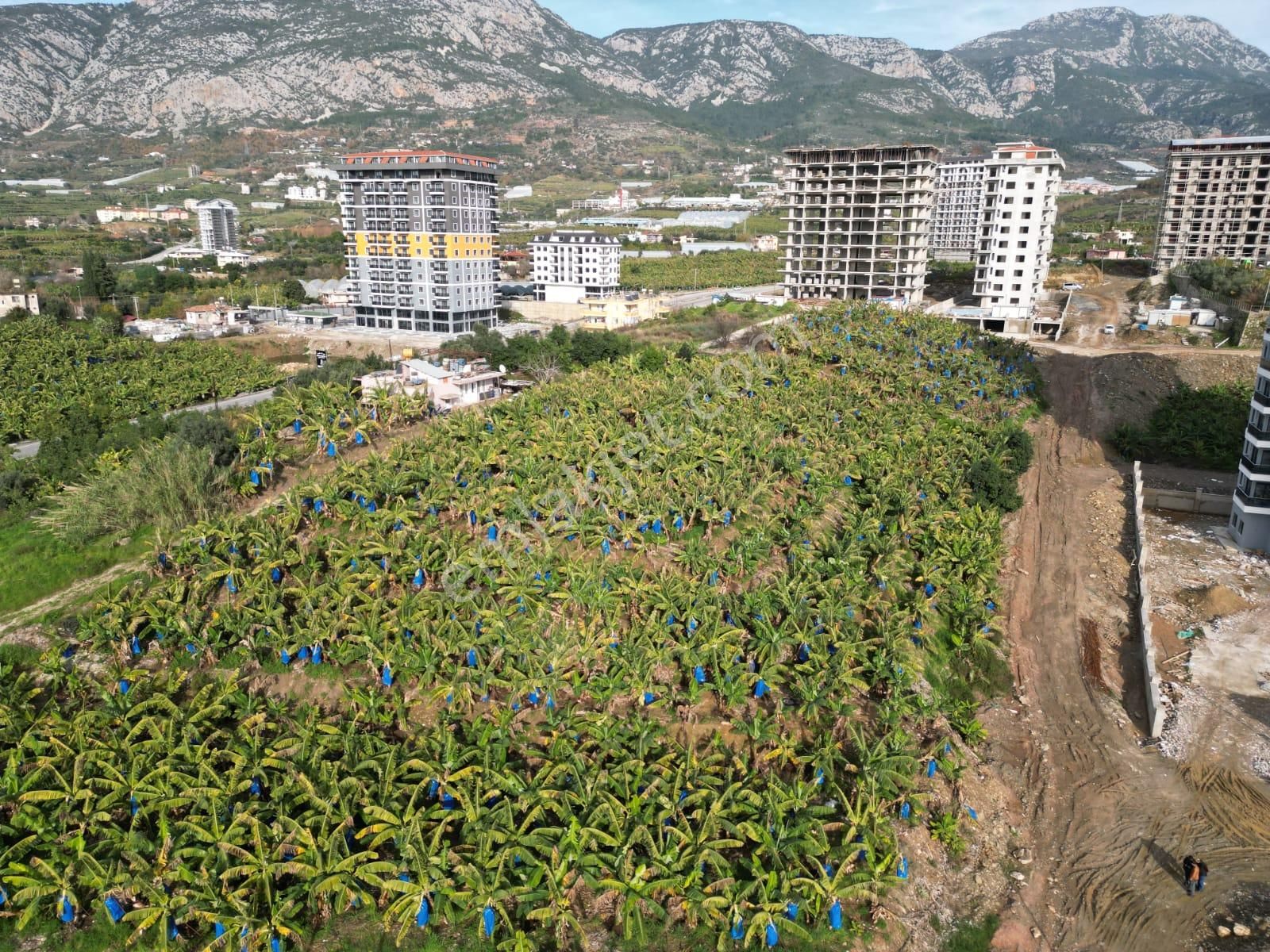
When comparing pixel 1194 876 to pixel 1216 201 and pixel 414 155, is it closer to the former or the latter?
pixel 414 155

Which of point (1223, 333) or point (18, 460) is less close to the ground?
point (1223, 333)

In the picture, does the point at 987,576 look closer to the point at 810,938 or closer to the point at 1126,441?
the point at 810,938

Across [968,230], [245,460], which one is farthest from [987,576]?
[968,230]

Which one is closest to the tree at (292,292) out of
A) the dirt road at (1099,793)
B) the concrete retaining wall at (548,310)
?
the concrete retaining wall at (548,310)

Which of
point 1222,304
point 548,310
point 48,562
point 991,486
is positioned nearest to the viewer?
point 48,562

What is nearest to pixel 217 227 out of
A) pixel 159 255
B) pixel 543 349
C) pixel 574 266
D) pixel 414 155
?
pixel 159 255

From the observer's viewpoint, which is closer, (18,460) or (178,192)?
(18,460)

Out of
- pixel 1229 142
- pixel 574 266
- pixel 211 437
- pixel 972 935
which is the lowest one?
pixel 972 935
